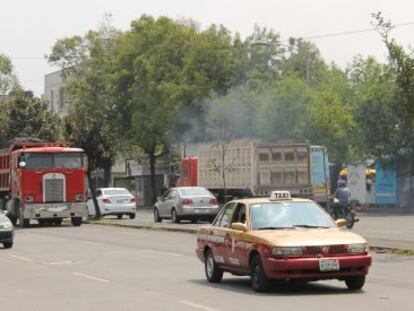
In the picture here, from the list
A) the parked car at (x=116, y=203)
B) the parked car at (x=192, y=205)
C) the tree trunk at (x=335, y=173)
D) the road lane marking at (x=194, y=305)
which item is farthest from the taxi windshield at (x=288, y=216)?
the tree trunk at (x=335, y=173)

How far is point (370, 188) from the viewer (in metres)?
59.2

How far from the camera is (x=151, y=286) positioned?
16.1 meters

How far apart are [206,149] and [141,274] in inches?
1048

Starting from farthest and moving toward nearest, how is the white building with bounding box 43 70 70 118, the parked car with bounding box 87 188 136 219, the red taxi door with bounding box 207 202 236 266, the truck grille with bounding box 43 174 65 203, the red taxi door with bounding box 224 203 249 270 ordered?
the white building with bounding box 43 70 70 118 → the parked car with bounding box 87 188 136 219 → the truck grille with bounding box 43 174 65 203 → the red taxi door with bounding box 207 202 236 266 → the red taxi door with bounding box 224 203 249 270

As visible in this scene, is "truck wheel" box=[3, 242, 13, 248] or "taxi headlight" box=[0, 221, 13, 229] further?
"truck wheel" box=[3, 242, 13, 248]

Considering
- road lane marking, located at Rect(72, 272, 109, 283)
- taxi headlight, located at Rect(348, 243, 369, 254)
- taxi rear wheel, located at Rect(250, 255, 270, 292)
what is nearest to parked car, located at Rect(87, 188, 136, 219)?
road lane marking, located at Rect(72, 272, 109, 283)

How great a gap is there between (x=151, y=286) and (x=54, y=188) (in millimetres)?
24625

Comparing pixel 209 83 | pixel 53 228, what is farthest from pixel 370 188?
pixel 53 228

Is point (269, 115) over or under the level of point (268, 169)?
over

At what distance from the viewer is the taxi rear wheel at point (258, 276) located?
14320 millimetres

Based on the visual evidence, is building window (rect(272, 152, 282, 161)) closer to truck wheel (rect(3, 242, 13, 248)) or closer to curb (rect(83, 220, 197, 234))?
curb (rect(83, 220, 197, 234))

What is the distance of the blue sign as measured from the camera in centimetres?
5682

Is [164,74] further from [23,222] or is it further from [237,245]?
[237,245]

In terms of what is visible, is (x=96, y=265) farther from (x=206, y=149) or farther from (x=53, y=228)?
(x=206, y=149)
